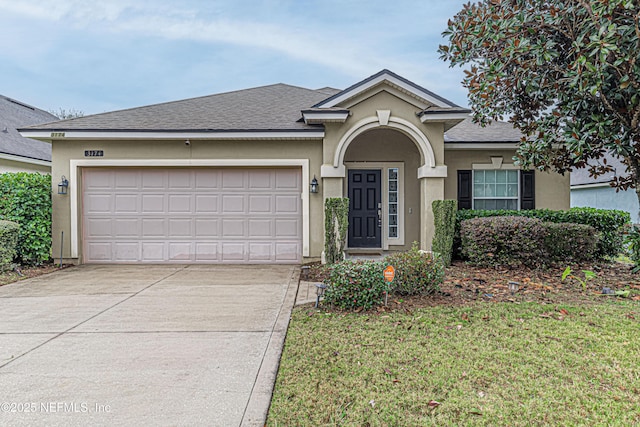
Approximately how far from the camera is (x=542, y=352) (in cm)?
395

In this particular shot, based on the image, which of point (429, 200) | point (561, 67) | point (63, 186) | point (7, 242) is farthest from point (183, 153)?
point (561, 67)

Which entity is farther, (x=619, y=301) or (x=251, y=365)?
(x=619, y=301)

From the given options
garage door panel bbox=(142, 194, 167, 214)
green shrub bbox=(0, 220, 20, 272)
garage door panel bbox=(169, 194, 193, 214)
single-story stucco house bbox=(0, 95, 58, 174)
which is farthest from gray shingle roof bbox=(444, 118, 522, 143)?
single-story stucco house bbox=(0, 95, 58, 174)

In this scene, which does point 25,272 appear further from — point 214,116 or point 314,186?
point 314,186

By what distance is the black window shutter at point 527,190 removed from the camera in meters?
10.8

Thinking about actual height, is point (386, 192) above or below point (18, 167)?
below

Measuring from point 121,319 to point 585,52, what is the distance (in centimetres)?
818

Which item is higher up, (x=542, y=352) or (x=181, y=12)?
(x=181, y=12)

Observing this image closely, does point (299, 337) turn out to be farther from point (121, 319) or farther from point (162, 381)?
point (121, 319)

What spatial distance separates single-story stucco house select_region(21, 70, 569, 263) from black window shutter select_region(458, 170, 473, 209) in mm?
774

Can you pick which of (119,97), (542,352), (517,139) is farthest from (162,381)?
(119,97)

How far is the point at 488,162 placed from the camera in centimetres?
1081

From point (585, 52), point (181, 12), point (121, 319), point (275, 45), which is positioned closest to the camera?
point (121, 319)

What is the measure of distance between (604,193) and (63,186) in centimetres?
2169
